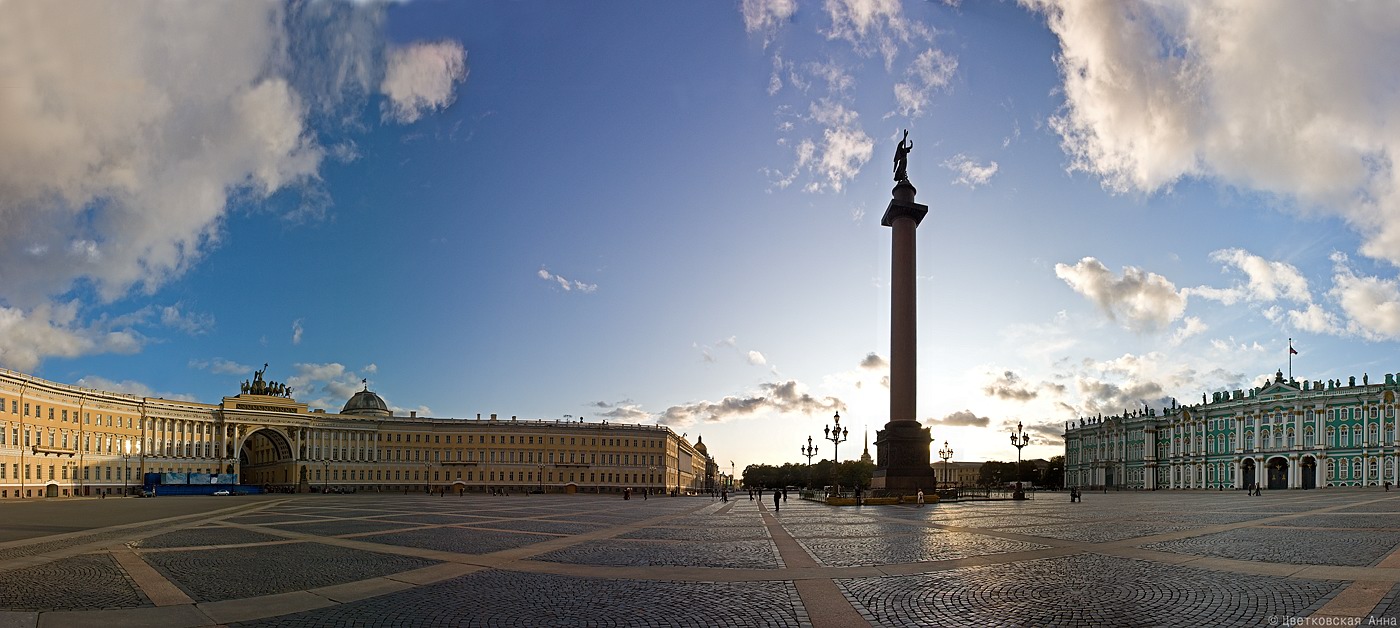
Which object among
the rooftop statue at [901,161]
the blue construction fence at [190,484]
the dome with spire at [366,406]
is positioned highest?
the rooftop statue at [901,161]

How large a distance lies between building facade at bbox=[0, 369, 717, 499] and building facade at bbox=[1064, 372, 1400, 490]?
276ft

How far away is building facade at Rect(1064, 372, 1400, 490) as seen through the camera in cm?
10456

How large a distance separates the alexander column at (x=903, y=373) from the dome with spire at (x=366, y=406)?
118302 mm

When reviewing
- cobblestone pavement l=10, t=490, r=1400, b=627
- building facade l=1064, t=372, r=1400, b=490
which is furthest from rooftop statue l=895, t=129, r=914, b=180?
building facade l=1064, t=372, r=1400, b=490

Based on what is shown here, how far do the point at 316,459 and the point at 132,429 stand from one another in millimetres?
26819

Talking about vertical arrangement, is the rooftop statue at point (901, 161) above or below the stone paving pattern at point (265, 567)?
above

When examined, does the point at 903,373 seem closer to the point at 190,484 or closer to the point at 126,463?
the point at 190,484

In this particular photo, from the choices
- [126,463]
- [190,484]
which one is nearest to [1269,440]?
[190,484]

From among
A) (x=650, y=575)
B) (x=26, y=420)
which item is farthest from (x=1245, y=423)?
(x=26, y=420)

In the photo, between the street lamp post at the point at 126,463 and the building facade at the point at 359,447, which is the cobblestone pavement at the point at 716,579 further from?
the building facade at the point at 359,447

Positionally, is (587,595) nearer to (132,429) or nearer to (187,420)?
(132,429)

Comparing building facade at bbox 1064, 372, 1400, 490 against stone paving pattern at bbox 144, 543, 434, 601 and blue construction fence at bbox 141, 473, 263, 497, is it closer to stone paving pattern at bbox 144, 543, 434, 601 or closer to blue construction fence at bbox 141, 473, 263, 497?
stone paving pattern at bbox 144, 543, 434, 601

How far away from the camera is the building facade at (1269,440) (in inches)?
4117

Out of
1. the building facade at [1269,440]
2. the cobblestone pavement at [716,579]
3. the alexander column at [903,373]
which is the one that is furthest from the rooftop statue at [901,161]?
the building facade at [1269,440]
